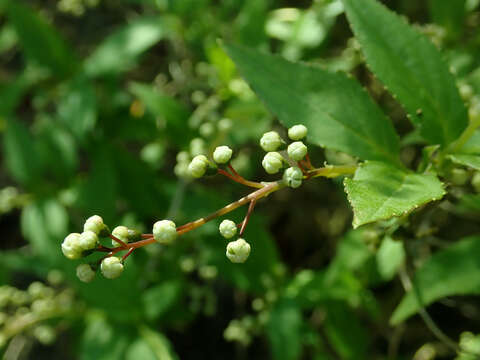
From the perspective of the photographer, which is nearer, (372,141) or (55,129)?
(372,141)

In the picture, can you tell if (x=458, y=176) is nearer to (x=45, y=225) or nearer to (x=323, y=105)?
(x=323, y=105)

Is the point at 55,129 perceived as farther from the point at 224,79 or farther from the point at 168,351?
the point at 168,351

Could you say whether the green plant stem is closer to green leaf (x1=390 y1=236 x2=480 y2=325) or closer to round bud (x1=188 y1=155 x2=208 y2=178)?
round bud (x1=188 y1=155 x2=208 y2=178)

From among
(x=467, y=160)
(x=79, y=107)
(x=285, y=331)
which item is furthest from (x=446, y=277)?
(x=79, y=107)

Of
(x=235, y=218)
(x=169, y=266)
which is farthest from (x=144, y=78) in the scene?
(x=235, y=218)

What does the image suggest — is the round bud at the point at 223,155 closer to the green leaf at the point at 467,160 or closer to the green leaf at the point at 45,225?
the green leaf at the point at 467,160

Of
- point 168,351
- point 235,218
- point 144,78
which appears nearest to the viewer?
point 235,218
